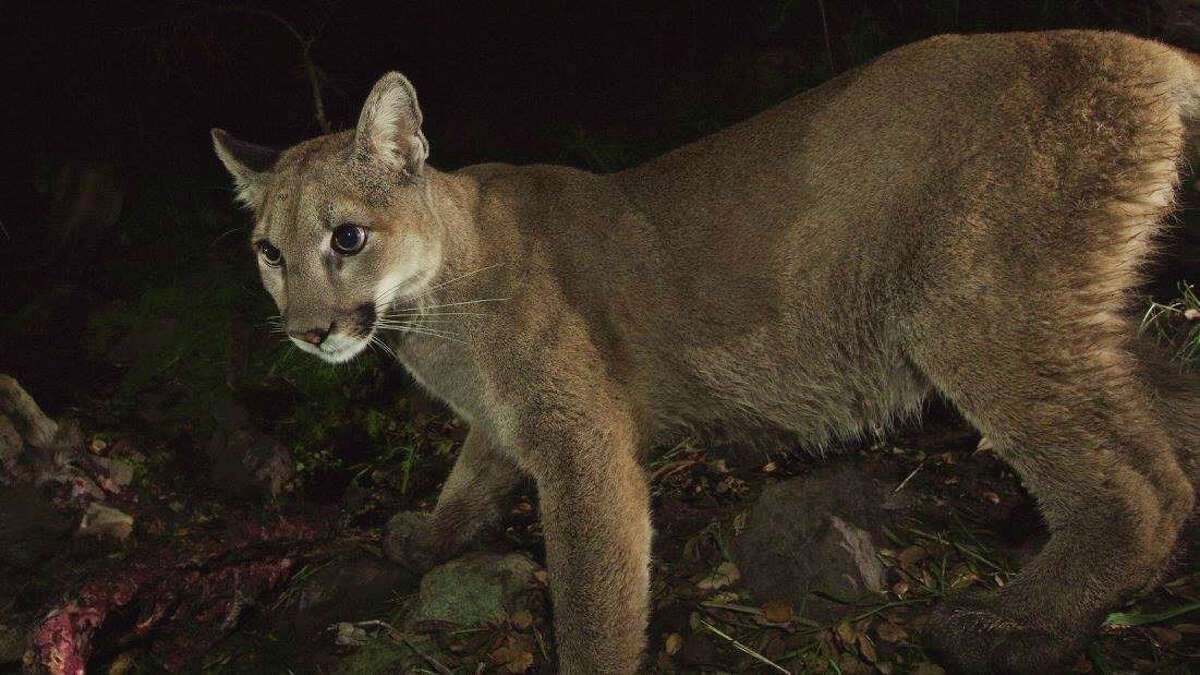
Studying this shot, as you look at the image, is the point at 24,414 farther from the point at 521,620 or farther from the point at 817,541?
the point at 817,541

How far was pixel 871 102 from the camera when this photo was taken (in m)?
3.30

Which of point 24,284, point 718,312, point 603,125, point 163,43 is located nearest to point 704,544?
point 718,312

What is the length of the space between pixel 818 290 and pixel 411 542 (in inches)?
80.3

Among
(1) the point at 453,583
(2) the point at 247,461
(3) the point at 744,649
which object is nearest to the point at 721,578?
(3) the point at 744,649

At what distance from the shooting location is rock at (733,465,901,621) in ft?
10.7

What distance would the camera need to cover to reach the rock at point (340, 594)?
3764 mm

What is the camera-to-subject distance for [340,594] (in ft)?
12.7

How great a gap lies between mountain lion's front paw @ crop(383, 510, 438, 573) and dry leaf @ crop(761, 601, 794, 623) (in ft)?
4.82

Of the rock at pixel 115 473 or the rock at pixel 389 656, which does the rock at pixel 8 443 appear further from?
the rock at pixel 389 656

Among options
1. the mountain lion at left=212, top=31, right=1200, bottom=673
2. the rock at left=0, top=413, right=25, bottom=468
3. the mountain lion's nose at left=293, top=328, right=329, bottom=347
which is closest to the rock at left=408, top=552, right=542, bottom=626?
the mountain lion at left=212, top=31, right=1200, bottom=673

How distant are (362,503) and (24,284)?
9.60ft

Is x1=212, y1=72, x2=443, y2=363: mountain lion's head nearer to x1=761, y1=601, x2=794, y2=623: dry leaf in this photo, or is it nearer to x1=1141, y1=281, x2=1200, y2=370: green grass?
x1=761, y1=601, x2=794, y2=623: dry leaf

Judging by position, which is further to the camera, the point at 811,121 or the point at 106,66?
the point at 106,66

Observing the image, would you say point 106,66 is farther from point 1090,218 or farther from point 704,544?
point 1090,218
